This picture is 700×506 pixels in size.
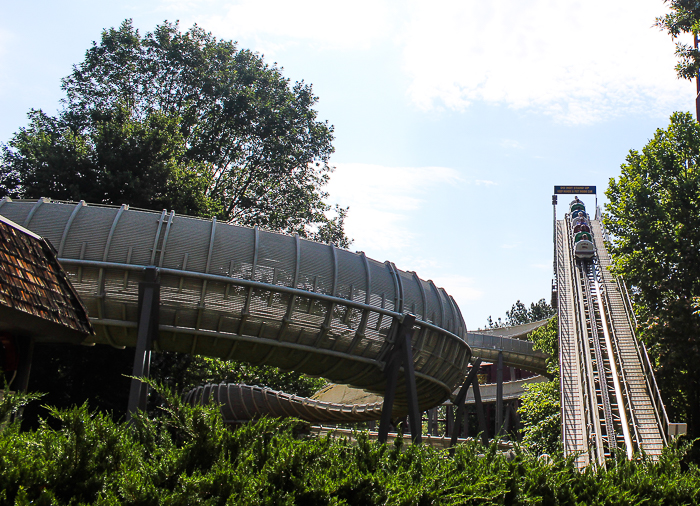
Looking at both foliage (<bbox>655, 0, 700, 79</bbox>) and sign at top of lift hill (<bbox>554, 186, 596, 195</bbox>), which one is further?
sign at top of lift hill (<bbox>554, 186, 596, 195</bbox>)

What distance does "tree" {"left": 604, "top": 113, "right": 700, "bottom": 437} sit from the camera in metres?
25.0

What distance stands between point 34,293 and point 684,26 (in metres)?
28.7

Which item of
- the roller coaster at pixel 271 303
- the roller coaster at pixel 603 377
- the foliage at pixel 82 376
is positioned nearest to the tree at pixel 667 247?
the roller coaster at pixel 603 377

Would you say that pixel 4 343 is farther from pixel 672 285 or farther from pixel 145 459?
pixel 672 285

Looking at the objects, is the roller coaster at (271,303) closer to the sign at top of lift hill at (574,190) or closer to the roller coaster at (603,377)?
the roller coaster at (603,377)

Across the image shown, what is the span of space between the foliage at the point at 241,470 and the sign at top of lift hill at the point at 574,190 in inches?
2516

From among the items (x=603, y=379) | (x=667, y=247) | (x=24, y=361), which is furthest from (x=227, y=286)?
(x=667, y=247)

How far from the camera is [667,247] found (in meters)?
27.0

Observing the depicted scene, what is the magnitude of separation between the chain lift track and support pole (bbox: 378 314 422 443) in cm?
513

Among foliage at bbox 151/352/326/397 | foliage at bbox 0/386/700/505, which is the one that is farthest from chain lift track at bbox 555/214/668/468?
foliage at bbox 151/352/326/397

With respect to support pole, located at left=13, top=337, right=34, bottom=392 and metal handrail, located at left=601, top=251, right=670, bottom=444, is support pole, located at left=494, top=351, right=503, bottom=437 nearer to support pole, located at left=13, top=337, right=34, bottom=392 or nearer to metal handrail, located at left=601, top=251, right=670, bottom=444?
metal handrail, located at left=601, top=251, right=670, bottom=444

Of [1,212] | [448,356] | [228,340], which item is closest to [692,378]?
[448,356]

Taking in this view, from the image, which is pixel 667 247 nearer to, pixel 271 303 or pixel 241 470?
pixel 271 303

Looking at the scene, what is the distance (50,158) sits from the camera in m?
31.0
